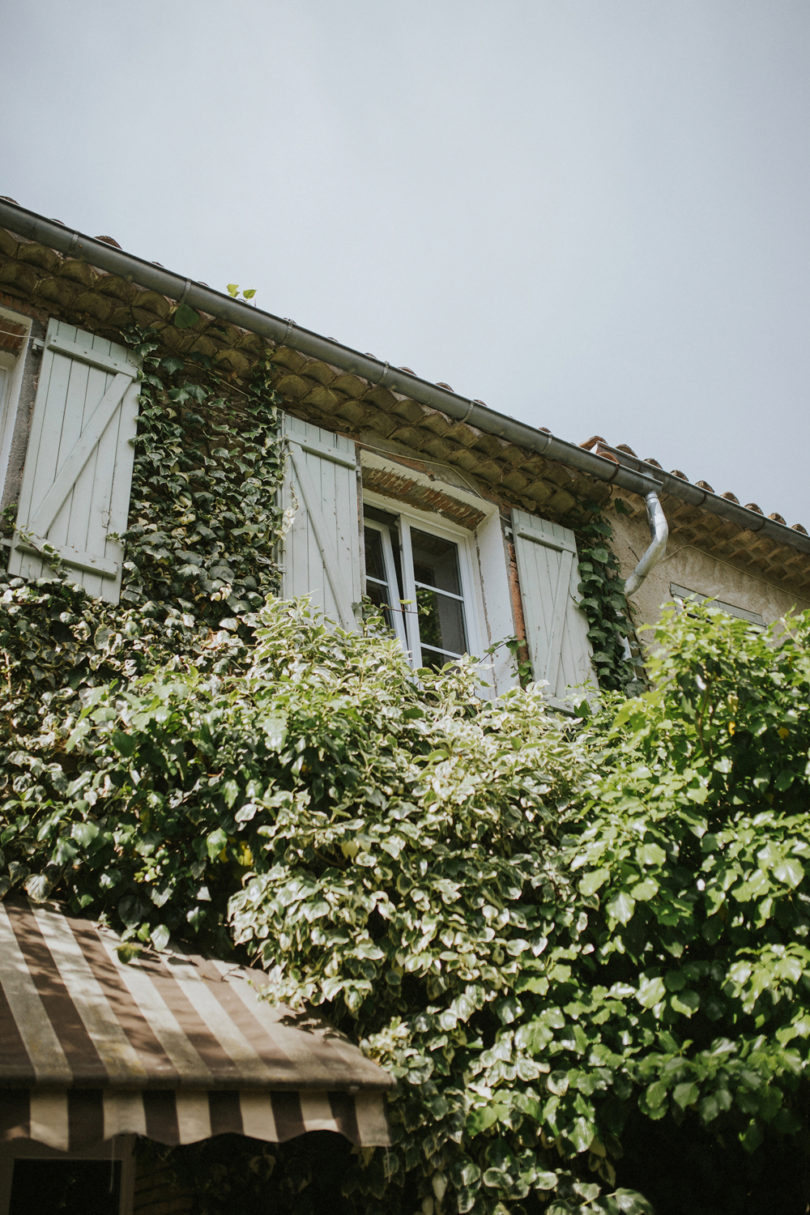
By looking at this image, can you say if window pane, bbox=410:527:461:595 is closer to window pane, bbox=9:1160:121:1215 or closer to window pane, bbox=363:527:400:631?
window pane, bbox=363:527:400:631

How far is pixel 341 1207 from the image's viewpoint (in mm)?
3312

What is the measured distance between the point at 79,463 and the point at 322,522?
1572 millimetres

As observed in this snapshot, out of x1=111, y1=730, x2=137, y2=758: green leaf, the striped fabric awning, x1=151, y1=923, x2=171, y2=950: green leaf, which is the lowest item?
the striped fabric awning

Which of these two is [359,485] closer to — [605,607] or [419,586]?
[419,586]

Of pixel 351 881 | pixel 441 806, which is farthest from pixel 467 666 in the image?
pixel 351 881

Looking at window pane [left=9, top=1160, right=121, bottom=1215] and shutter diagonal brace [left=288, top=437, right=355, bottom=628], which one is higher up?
shutter diagonal brace [left=288, top=437, right=355, bottom=628]

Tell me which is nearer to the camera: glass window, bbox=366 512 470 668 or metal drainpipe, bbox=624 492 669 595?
glass window, bbox=366 512 470 668

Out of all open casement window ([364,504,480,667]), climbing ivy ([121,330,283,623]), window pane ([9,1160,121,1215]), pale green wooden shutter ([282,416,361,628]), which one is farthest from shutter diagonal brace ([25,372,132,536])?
window pane ([9,1160,121,1215])

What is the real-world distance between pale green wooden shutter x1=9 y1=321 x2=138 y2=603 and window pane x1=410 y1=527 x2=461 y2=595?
239cm

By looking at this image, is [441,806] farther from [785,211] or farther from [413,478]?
[785,211]

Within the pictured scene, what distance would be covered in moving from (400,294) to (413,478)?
150cm

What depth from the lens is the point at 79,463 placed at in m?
5.00

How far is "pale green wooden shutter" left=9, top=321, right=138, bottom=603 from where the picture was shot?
4.71 m

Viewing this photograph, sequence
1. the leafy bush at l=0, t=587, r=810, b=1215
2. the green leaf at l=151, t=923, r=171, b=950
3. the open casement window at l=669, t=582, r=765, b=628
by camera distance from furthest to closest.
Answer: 1. the open casement window at l=669, t=582, r=765, b=628
2. the green leaf at l=151, t=923, r=171, b=950
3. the leafy bush at l=0, t=587, r=810, b=1215
